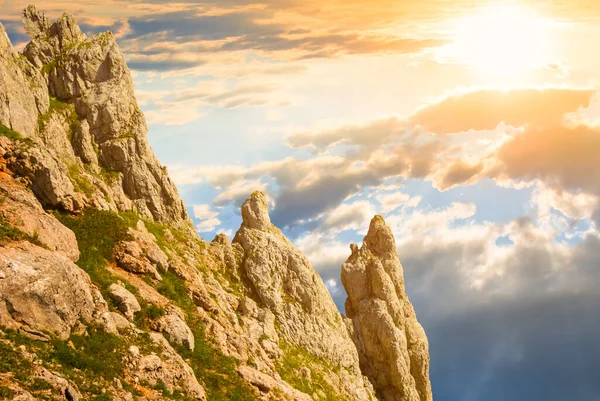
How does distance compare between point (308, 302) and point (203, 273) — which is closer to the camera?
point (203, 273)

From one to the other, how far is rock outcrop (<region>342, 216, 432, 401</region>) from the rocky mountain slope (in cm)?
20

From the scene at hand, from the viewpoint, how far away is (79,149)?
73.2m

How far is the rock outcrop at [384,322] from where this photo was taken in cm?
9062

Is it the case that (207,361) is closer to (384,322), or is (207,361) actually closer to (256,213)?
(256,213)

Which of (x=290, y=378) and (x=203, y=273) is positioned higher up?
(x=203, y=273)

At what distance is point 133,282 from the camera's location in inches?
2288

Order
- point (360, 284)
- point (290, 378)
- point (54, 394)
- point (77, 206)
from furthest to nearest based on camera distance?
point (360, 284) < point (290, 378) < point (77, 206) < point (54, 394)

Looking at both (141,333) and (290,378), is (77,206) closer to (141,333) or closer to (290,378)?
(141,333)

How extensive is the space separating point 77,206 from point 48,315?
16.5 meters

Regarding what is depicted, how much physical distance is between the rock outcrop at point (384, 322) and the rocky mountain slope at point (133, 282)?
0.20 metres

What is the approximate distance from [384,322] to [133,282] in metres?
42.5

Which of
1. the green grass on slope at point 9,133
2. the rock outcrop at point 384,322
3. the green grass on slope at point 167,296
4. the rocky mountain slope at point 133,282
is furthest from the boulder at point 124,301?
the rock outcrop at point 384,322

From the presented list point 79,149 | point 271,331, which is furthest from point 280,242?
point 79,149

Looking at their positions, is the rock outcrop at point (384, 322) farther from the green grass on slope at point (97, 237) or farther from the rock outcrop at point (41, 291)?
the rock outcrop at point (41, 291)
